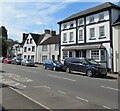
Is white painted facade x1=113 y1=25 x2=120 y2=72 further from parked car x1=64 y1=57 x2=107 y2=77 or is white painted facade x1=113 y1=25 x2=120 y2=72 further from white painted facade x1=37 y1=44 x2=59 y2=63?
white painted facade x1=37 y1=44 x2=59 y2=63

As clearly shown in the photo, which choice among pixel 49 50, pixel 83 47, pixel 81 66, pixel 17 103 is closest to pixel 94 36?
pixel 83 47

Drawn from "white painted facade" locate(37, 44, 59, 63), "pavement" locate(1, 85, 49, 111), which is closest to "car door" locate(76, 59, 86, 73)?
"pavement" locate(1, 85, 49, 111)

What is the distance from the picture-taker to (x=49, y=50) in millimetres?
36625

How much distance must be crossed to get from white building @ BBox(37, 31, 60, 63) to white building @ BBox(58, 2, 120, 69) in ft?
12.6

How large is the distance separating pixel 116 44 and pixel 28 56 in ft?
98.2

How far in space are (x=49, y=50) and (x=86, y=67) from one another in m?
20.0

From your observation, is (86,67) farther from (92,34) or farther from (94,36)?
(92,34)

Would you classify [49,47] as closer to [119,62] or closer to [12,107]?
[119,62]


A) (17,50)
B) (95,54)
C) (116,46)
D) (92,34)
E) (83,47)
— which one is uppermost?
(92,34)

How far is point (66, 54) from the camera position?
29.4 metres

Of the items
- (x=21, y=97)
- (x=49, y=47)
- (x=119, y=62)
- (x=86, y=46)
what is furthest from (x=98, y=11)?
(x=21, y=97)

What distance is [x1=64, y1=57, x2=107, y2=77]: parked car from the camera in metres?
16.6

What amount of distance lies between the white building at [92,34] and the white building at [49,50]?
3.84m

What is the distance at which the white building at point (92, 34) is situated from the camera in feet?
72.5
